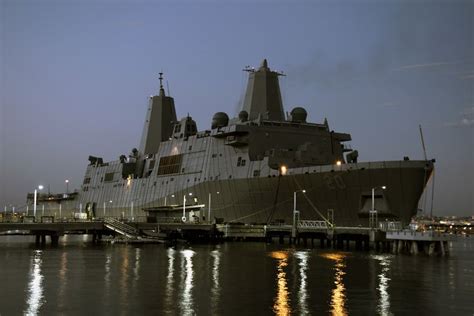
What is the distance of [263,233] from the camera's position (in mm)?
58469

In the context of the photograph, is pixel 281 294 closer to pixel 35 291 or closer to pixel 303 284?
pixel 303 284

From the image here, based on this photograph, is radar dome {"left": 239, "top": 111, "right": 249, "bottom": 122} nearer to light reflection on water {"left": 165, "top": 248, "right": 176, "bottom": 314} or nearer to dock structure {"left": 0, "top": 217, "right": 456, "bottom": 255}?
dock structure {"left": 0, "top": 217, "right": 456, "bottom": 255}

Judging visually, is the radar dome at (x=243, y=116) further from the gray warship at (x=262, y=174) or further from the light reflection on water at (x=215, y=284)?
the light reflection on water at (x=215, y=284)

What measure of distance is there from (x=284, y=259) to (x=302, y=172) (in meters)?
13.1

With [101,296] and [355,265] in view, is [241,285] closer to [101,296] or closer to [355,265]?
[101,296]

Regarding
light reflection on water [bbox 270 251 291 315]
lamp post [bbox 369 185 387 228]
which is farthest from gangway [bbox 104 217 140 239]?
light reflection on water [bbox 270 251 291 315]

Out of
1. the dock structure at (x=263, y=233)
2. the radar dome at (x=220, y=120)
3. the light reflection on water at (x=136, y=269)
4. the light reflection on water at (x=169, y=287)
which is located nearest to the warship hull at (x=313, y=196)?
the dock structure at (x=263, y=233)

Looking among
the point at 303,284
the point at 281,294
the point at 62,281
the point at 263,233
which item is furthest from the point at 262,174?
the point at 281,294

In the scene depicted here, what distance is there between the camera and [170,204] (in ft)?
237

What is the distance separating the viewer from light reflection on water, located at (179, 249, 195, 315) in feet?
75.7

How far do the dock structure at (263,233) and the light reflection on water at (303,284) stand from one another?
260 inches

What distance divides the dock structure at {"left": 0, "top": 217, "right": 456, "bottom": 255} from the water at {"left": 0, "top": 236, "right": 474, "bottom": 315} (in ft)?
9.53

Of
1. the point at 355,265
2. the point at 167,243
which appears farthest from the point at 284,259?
the point at 167,243

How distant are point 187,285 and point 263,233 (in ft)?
98.0
